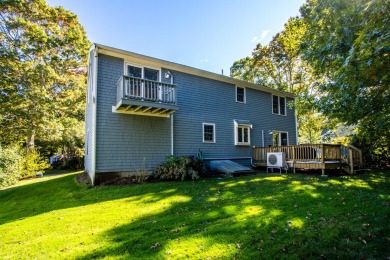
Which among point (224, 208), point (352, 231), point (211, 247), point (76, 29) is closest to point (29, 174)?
point (76, 29)

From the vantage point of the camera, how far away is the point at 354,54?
303 centimetres

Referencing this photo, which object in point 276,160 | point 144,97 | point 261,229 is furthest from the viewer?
point 276,160

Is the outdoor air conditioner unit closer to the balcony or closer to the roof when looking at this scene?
the roof

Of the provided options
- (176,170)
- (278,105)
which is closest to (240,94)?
(278,105)

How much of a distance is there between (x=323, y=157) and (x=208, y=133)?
230 inches

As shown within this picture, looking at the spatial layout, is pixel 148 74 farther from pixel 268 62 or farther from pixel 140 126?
pixel 268 62

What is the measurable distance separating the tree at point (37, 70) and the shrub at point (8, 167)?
15.5 feet

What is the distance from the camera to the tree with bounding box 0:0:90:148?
15961mm

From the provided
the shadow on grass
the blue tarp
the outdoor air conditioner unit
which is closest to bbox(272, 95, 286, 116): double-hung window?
the outdoor air conditioner unit

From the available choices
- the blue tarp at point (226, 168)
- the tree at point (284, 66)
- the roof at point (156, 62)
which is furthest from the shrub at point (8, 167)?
the tree at point (284, 66)

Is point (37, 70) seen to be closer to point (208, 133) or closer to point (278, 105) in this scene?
point (208, 133)

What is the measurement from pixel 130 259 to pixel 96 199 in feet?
14.3

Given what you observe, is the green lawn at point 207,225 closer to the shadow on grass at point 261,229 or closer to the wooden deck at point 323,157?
the shadow on grass at point 261,229

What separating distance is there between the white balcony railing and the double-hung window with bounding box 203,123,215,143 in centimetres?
307
